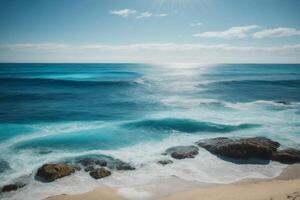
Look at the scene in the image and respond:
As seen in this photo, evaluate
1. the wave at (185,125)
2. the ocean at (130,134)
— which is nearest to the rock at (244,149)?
the ocean at (130,134)

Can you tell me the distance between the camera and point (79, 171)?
1566 cm

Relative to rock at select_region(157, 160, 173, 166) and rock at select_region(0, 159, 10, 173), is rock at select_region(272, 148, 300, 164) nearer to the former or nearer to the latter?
rock at select_region(157, 160, 173, 166)

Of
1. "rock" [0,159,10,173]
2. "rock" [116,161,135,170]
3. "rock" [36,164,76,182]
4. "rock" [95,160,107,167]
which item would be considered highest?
"rock" [36,164,76,182]

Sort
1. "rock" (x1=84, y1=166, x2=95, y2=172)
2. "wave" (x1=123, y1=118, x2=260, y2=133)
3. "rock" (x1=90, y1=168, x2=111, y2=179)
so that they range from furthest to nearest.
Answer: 1. "wave" (x1=123, y1=118, x2=260, y2=133)
2. "rock" (x1=84, y1=166, x2=95, y2=172)
3. "rock" (x1=90, y1=168, x2=111, y2=179)

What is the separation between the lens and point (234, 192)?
1264cm

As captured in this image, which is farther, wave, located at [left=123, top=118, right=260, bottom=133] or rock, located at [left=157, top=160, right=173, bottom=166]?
wave, located at [left=123, top=118, right=260, bottom=133]

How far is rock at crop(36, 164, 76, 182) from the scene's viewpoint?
1453cm

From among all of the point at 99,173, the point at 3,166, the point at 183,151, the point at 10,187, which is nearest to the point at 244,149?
the point at 183,151

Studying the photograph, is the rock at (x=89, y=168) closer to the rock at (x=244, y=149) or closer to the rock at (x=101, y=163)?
the rock at (x=101, y=163)

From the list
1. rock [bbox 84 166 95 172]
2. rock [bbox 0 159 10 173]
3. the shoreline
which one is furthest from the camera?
rock [bbox 0 159 10 173]

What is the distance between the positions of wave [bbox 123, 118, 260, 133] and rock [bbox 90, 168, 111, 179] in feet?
37.8

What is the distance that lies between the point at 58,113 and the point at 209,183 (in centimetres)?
2433

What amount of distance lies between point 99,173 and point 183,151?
640 cm

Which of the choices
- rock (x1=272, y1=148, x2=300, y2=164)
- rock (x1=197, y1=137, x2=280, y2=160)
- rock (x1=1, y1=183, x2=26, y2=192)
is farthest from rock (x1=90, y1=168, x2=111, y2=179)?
rock (x1=272, y1=148, x2=300, y2=164)
